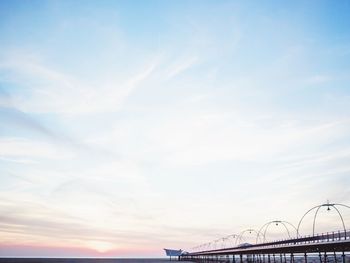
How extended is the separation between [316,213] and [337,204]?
721cm

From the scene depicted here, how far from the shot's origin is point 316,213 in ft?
204

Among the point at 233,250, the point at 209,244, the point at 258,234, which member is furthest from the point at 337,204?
the point at 209,244

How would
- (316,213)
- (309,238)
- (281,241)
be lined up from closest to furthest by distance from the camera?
(316,213), (309,238), (281,241)

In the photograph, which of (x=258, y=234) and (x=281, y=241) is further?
(x=258, y=234)

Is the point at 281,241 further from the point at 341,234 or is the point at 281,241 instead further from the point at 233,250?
the point at 341,234

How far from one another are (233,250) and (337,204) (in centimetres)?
6507

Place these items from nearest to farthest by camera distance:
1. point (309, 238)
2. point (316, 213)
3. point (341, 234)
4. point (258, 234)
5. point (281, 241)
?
point (341, 234)
point (316, 213)
point (309, 238)
point (281, 241)
point (258, 234)

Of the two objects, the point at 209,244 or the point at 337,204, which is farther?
the point at 209,244

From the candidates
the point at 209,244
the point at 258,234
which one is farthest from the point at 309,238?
the point at 209,244

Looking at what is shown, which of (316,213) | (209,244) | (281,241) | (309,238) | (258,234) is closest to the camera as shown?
(316,213)

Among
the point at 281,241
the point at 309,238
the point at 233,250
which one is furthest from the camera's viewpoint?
the point at 233,250

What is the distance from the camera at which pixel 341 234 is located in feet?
180

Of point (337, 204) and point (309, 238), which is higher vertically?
point (337, 204)

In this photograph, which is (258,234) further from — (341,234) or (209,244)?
(209,244)
